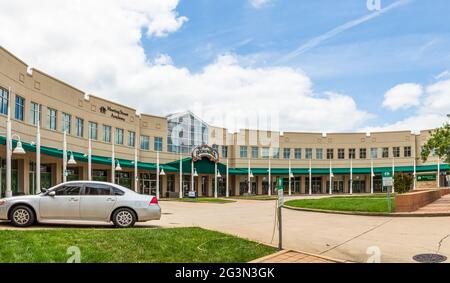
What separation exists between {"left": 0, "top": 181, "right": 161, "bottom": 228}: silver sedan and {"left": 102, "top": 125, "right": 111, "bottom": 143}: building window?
3145 cm

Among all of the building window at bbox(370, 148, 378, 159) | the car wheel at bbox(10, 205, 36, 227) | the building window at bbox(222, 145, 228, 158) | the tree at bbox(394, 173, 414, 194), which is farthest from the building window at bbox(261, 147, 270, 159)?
the car wheel at bbox(10, 205, 36, 227)

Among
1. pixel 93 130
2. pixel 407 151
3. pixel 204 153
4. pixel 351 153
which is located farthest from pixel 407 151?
pixel 93 130

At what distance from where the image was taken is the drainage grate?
8.35 m

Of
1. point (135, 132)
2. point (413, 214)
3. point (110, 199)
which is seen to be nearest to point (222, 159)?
point (135, 132)

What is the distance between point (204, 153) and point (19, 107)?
93.0 feet

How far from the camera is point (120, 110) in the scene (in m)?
46.7

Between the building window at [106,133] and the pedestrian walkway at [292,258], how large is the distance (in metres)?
37.5

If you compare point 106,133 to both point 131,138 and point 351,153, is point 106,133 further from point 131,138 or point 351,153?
point 351,153

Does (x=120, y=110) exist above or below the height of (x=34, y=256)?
above

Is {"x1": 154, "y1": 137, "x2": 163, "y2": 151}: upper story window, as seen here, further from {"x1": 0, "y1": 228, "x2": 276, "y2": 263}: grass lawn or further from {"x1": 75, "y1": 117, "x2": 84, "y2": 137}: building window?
{"x1": 0, "y1": 228, "x2": 276, "y2": 263}: grass lawn

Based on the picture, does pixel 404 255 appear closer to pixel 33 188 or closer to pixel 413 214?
pixel 413 214

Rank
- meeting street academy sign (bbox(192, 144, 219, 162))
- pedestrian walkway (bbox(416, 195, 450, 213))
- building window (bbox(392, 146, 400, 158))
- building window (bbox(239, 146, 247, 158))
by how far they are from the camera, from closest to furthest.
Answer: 1. pedestrian walkway (bbox(416, 195, 450, 213))
2. meeting street academy sign (bbox(192, 144, 219, 162))
3. building window (bbox(239, 146, 247, 158))
4. building window (bbox(392, 146, 400, 158))
